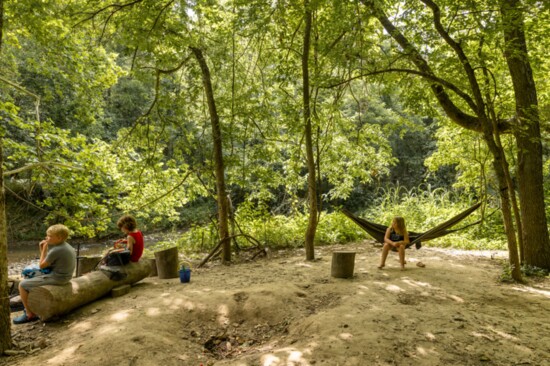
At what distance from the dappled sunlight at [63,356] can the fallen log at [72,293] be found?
964 mm

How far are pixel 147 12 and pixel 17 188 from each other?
8347mm

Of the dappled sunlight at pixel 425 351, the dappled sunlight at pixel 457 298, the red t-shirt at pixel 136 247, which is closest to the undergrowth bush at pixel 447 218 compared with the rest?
the dappled sunlight at pixel 457 298

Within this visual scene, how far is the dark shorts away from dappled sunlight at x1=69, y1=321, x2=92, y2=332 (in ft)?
1.70

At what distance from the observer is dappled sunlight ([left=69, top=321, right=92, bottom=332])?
10.5ft

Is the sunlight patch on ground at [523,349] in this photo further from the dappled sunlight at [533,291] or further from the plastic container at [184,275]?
the plastic container at [184,275]

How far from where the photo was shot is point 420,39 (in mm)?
4355

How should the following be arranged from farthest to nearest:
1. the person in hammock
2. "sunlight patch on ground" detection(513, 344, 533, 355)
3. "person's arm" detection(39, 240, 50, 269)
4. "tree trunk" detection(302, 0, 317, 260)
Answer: "tree trunk" detection(302, 0, 317, 260)
the person in hammock
"person's arm" detection(39, 240, 50, 269)
"sunlight patch on ground" detection(513, 344, 533, 355)

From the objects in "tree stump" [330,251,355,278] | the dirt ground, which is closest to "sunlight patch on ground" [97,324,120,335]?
the dirt ground

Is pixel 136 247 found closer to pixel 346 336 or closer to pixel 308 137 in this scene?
pixel 308 137

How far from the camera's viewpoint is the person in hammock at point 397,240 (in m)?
5.17

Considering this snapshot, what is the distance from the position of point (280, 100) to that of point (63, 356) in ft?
17.3

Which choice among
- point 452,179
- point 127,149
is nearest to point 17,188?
point 127,149

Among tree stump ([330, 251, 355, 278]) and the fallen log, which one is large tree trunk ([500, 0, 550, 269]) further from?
the fallen log

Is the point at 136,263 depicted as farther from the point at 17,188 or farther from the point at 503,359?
the point at 17,188
